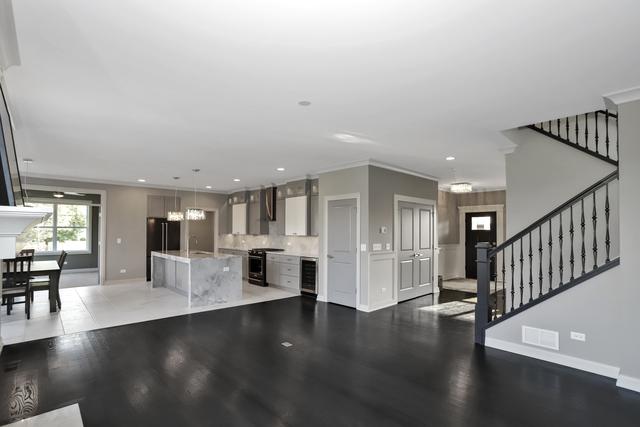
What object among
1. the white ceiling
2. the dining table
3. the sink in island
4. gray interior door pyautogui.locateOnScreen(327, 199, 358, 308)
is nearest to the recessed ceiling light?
the white ceiling

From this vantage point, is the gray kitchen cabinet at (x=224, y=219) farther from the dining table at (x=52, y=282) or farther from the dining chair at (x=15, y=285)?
the dining chair at (x=15, y=285)

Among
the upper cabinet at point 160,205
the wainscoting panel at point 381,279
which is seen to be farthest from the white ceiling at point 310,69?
the upper cabinet at point 160,205

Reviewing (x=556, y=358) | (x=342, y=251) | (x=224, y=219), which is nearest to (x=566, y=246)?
(x=556, y=358)

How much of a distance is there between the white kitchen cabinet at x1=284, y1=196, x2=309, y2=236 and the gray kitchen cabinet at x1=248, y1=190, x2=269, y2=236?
1.02 metres

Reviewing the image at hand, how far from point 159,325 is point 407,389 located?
12.1ft

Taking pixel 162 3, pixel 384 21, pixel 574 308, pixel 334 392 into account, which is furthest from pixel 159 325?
pixel 574 308

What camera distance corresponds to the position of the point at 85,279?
912 centimetres

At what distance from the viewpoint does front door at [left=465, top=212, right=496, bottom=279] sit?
9.33 meters

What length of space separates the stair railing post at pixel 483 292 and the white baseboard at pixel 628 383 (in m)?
1.30

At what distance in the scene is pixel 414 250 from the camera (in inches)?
275

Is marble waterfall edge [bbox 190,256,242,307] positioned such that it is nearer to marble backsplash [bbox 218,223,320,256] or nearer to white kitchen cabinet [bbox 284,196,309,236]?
white kitchen cabinet [bbox 284,196,309,236]

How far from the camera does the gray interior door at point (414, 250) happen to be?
21.8 ft

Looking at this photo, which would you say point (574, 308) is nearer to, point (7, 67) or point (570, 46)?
point (570, 46)

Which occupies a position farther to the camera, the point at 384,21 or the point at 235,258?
the point at 235,258
